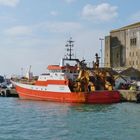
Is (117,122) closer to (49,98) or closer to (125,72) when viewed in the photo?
(49,98)

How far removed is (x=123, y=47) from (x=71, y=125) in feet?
274

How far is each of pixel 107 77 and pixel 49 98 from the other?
8.03m

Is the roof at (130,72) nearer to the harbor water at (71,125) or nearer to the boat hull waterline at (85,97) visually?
the boat hull waterline at (85,97)

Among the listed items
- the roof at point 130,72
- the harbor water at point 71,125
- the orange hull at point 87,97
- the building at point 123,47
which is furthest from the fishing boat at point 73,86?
the building at point 123,47

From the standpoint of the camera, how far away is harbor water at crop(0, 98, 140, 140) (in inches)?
1172


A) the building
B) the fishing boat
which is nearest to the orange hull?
the fishing boat

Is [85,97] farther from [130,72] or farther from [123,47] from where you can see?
[123,47]

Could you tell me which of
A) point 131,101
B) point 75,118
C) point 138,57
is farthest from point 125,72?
point 75,118

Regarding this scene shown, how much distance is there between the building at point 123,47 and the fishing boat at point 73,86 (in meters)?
45.2

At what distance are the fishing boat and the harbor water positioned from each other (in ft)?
34.6

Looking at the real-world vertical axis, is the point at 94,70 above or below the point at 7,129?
above

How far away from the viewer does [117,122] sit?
37.0m

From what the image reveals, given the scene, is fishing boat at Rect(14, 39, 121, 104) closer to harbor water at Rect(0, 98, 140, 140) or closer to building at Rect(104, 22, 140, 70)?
harbor water at Rect(0, 98, 140, 140)

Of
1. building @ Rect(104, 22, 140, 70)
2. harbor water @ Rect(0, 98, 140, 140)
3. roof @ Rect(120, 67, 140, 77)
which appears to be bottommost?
harbor water @ Rect(0, 98, 140, 140)
